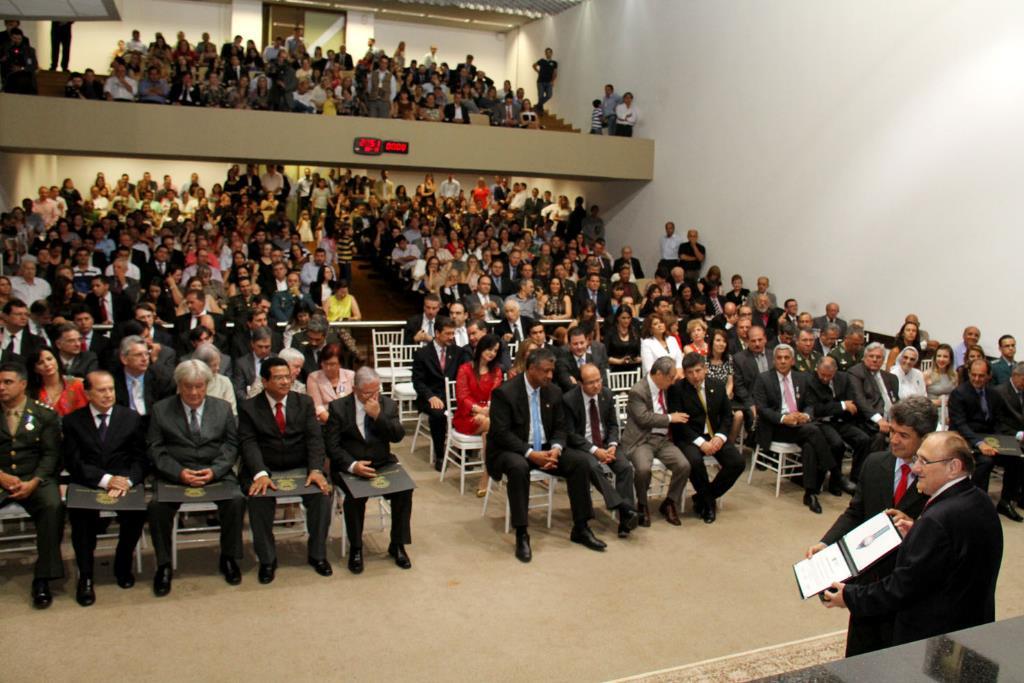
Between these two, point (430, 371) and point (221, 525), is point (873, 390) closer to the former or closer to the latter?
point (430, 371)

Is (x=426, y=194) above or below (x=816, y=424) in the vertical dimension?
above

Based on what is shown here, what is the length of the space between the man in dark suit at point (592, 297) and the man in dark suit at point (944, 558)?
6949mm

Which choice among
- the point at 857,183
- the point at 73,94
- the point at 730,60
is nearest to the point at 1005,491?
the point at 857,183

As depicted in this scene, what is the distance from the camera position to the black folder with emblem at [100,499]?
408cm

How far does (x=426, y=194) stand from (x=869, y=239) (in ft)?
26.4

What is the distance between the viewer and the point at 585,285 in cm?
990

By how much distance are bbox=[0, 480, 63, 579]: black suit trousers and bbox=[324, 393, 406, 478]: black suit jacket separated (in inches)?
52.5

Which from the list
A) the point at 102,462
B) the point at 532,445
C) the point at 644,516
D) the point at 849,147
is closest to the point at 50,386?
the point at 102,462

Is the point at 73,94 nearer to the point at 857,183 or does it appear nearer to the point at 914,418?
the point at 857,183

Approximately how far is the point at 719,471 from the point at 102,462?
11.7ft

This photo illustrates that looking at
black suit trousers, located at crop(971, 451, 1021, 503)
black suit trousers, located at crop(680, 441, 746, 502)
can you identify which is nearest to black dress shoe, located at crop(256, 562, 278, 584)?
black suit trousers, located at crop(680, 441, 746, 502)

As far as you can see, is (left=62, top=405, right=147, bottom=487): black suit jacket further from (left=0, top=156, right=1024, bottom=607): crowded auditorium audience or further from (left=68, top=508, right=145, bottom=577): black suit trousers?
(left=68, top=508, right=145, bottom=577): black suit trousers

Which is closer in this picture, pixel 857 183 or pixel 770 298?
pixel 857 183

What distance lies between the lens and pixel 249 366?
5.89 m
